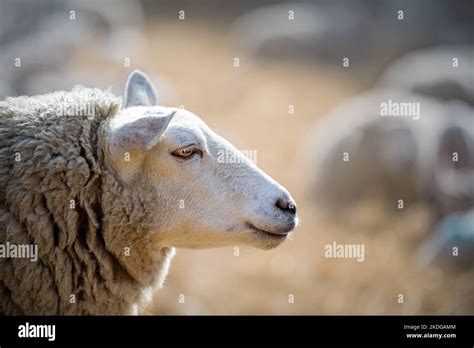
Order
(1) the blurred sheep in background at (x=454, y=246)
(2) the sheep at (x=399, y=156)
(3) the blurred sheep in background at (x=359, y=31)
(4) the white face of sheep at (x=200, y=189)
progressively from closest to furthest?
(4) the white face of sheep at (x=200, y=189), (1) the blurred sheep in background at (x=454, y=246), (2) the sheep at (x=399, y=156), (3) the blurred sheep in background at (x=359, y=31)

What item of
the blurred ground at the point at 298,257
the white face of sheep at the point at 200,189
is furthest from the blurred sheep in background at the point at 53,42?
the white face of sheep at the point at 200,189

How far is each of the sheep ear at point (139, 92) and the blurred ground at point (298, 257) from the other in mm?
2035

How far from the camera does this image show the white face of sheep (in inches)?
139

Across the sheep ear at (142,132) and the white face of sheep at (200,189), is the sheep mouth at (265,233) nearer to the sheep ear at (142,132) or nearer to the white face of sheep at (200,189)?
the white face of sheep at (200,189)

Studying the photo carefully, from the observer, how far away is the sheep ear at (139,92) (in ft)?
13.3

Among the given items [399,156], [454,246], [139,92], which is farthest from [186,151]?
[399,156]

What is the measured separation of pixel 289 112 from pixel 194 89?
5.62 ft

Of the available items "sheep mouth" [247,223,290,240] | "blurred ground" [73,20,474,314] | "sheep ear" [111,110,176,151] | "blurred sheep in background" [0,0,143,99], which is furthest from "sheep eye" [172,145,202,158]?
"blurred sheep in background" [0,0,143,99]

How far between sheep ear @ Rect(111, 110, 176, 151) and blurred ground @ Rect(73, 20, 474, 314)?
247 centimetres

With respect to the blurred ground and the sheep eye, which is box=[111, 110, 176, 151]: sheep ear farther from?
the blurred ground

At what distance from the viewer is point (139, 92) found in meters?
4.07

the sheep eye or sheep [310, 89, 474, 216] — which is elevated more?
the sheep eye

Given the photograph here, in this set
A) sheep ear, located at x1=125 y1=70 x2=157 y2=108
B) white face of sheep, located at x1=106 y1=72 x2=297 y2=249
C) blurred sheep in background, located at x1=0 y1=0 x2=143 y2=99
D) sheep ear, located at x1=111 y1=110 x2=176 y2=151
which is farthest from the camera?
blurred sheep in background, located at x1=0 y1=0 x2=143 y2=99

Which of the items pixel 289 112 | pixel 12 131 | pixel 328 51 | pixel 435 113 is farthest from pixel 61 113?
pixel 328 51
